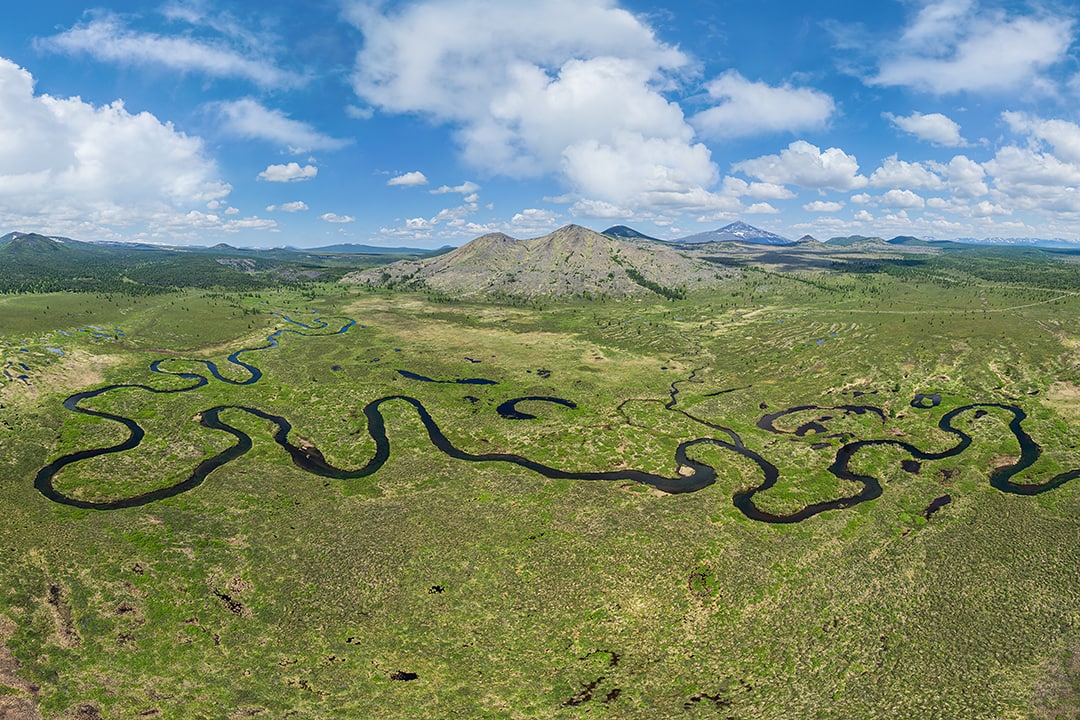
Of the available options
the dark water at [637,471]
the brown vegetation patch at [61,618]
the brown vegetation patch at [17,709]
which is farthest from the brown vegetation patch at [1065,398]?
the brown vegetation patch at [61,618]

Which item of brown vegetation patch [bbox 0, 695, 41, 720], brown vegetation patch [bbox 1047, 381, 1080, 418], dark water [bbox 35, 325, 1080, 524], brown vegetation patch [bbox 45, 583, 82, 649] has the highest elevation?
brown vegetation patch [bbox 1047, 381, 1080, 418]

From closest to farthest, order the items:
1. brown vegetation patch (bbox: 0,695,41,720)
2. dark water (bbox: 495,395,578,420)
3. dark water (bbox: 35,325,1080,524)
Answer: brown vegetation patch (bbox: 0,695,41,720), dark water (bbox: 35,325,1080,524), dark water (bbox: 495,395,578,420)

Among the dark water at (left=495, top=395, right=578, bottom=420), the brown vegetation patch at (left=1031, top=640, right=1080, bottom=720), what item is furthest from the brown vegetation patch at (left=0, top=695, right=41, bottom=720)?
the brown vegetation patch at (left=1031, top=640, right=1080, bottom=720)

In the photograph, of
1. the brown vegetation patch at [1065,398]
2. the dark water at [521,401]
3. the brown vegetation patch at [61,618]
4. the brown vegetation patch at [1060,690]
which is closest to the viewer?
the brown vegetation patch at [1060,690]

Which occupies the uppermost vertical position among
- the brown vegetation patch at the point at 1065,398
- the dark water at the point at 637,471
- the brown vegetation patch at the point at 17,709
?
the brown vegetation patch at the point at 1065,398

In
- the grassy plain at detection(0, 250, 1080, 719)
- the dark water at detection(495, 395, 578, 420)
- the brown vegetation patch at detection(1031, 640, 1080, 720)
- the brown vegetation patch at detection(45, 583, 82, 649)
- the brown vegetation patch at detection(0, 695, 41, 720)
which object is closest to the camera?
the brown vegetation patch at detection(0, 695, 41, 720)

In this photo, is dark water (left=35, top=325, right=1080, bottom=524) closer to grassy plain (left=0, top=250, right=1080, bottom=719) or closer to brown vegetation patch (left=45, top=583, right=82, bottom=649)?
grassy plain (left=0, top=250, right=1080, bottom=719)

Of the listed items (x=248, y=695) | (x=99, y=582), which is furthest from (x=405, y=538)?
(x=99, y=582)

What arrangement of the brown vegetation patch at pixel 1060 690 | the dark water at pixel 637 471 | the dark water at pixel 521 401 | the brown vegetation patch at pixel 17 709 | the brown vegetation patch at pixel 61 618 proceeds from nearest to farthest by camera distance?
the brown vegetation patch at pixel 17 709 < the brown vegetation patch at pixel 1060 690 < the brown vegetation patch at pixel 61 618 < the dark water at pixel 637 471 < the dark water at pixel 521 401

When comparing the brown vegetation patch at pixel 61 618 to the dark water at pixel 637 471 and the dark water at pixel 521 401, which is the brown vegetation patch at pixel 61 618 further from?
the dark water at pixel 521 401
